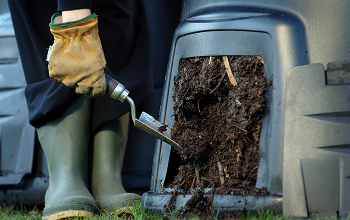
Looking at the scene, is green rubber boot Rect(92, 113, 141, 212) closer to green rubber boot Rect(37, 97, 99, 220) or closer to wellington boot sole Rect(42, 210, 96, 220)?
green rubber boot Rect(37, 97, 99, 220)

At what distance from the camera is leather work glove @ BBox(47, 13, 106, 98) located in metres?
1.19

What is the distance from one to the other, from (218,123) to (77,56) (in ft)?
1.81

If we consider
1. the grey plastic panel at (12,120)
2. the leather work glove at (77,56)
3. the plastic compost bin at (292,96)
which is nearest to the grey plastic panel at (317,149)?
the plastic compost bin at (292,96)

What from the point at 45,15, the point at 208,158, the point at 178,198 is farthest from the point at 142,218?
the point at 45,15

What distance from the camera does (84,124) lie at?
5.24 feet

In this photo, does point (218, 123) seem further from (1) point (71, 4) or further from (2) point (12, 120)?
(2) point (12, 120)

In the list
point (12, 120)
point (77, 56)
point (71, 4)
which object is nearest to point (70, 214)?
point (77, 56)

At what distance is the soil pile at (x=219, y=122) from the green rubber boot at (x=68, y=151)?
18.9 inches

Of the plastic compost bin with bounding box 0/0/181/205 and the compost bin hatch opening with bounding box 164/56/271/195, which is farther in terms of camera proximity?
the plastic compost bin with bounding box 0/0/181/205

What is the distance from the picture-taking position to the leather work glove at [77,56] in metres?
1.19

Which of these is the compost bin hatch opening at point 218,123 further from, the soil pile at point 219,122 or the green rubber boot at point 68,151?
the green rubber boot at point 68,151

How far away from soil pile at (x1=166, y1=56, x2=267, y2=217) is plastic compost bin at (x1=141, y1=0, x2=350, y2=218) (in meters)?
0.03

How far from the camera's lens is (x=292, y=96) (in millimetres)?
999

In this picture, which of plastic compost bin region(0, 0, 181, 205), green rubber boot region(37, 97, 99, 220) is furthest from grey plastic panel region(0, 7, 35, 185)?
green rubber boot region(37, 97, 99, 220)
